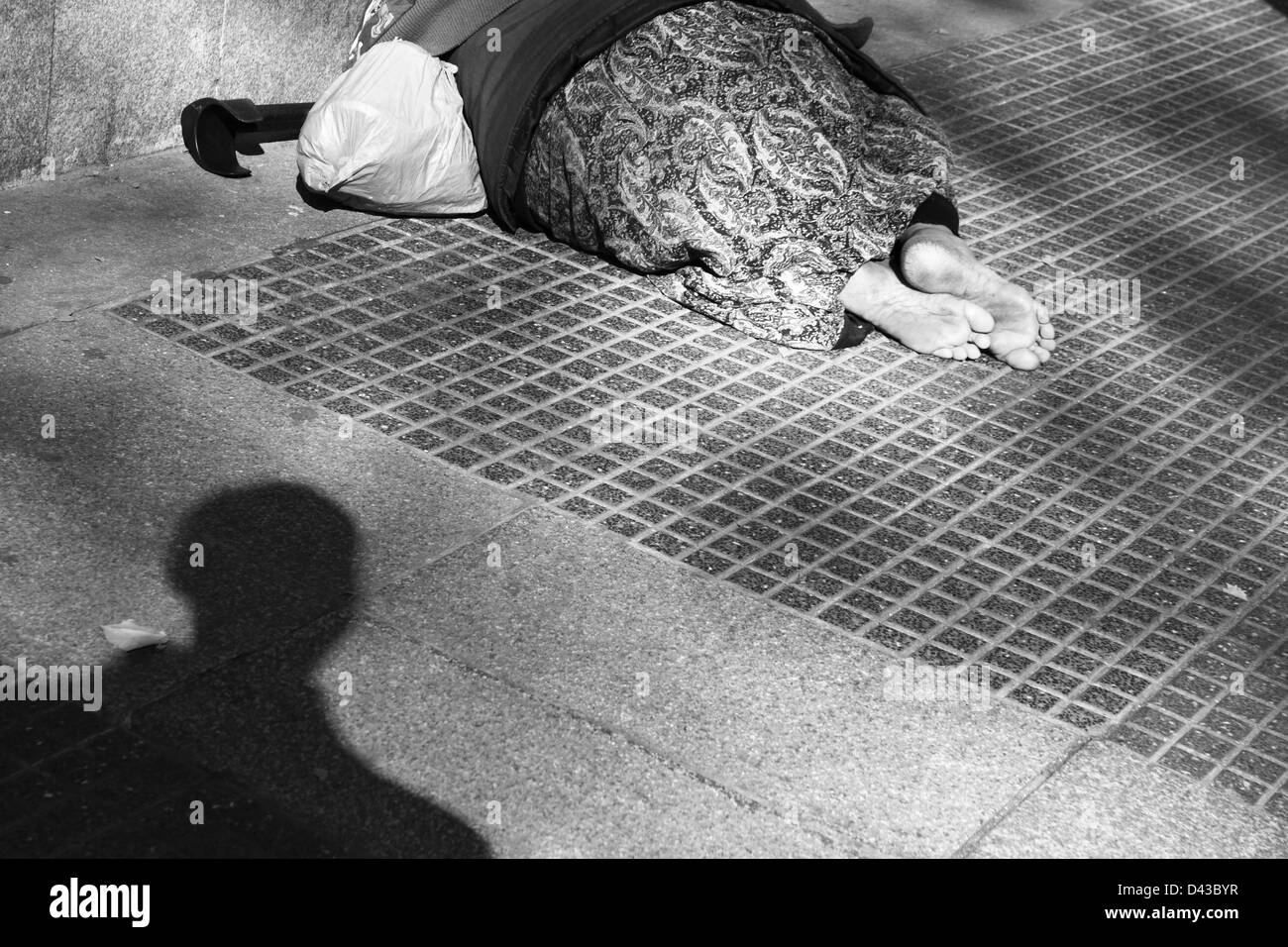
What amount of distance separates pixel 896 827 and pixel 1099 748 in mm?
536

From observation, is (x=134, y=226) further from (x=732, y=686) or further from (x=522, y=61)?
(x=732, y=686)

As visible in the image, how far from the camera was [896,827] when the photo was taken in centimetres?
293

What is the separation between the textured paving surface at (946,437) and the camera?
3482 mm

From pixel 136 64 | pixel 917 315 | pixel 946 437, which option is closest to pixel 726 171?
pixel 917 315

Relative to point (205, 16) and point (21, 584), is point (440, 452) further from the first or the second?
point (205, 16)

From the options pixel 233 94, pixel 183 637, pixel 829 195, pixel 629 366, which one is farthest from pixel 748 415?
pixel 233 94

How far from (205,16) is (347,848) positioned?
3.47 m

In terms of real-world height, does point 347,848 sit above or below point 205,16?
below

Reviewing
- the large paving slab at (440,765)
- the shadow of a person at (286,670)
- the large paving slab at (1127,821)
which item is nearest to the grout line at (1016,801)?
the large paving slab at (1127,821)

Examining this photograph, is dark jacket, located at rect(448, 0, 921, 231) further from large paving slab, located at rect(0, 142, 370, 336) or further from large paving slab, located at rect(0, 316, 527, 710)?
large paving slab, located at rect(0, 316, 527, 710)

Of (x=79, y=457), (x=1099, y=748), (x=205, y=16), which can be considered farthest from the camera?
(x=205, y=16)

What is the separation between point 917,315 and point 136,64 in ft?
8.84
